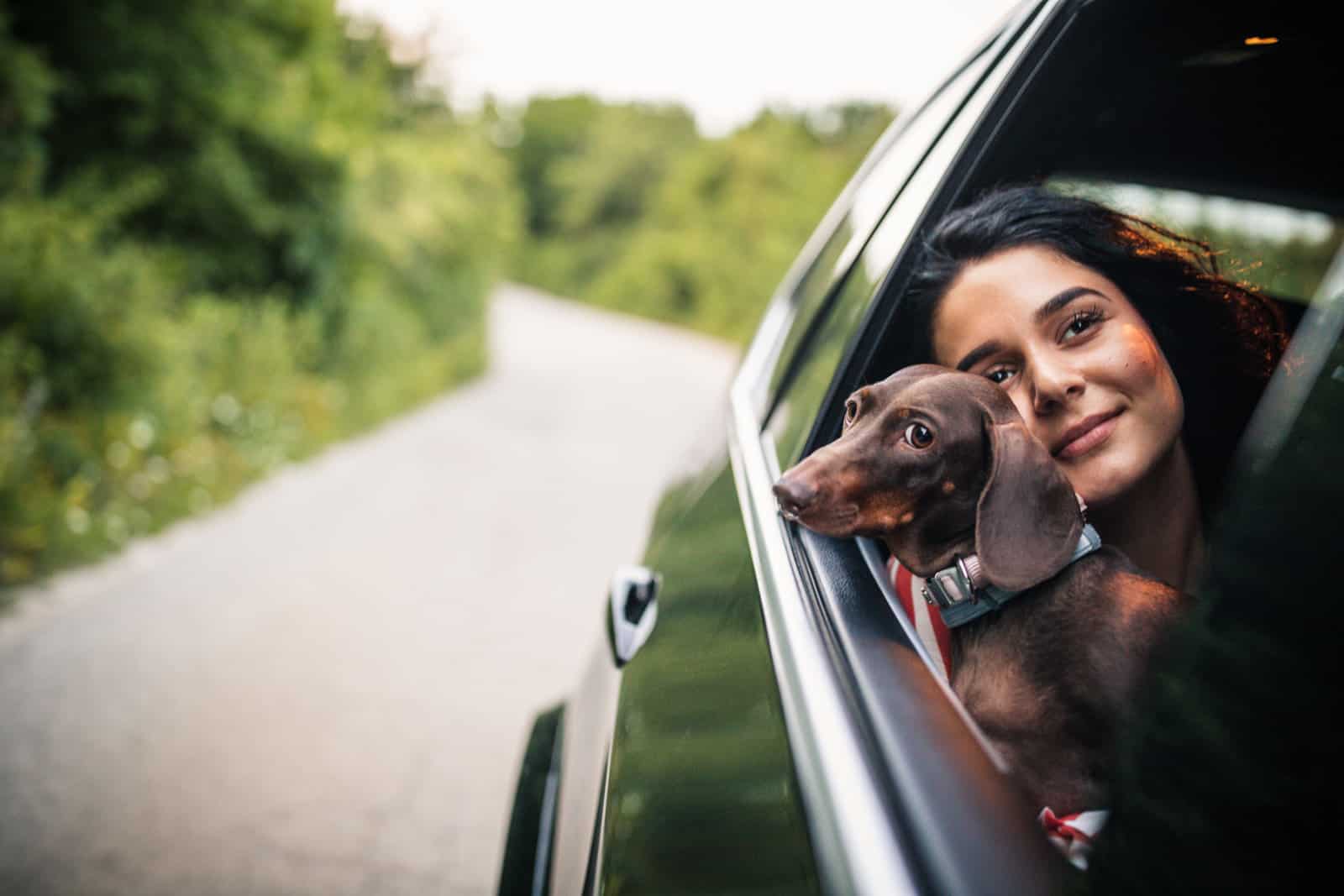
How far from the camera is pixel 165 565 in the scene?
554 centimetres

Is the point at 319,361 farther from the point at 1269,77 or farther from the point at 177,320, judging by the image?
the point at 1269,77

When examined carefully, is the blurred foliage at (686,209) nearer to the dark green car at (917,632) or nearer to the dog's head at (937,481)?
the dark green car at (917,632)

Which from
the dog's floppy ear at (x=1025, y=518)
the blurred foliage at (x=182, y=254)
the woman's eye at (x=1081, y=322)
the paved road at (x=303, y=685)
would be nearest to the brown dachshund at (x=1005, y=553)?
the dog's floppy ear at (x=1025, y=518)

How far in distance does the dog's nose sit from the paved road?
1.37 meters

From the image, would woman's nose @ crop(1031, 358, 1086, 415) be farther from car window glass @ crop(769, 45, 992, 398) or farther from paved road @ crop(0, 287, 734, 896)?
paved road @ crop(0, 287, 734, 896)

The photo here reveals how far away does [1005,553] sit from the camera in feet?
4.06

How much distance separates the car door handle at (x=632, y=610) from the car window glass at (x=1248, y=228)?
975mm

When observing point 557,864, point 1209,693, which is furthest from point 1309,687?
point 557,864

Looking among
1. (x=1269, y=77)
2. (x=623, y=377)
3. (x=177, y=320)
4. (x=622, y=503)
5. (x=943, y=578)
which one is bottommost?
(x=943, y=578)

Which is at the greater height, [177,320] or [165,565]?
[177,320]

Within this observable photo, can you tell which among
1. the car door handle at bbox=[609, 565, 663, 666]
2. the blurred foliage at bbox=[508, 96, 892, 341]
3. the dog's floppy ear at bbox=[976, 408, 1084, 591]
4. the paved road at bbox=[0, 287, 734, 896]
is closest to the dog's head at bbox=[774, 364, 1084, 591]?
the dog's floppy ear at bbox=[976, 408, 1084, 591]

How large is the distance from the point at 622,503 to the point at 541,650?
3.47 meters

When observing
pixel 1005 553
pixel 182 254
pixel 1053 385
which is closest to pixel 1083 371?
pixel 1053 385

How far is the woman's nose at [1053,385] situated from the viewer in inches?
50.3
